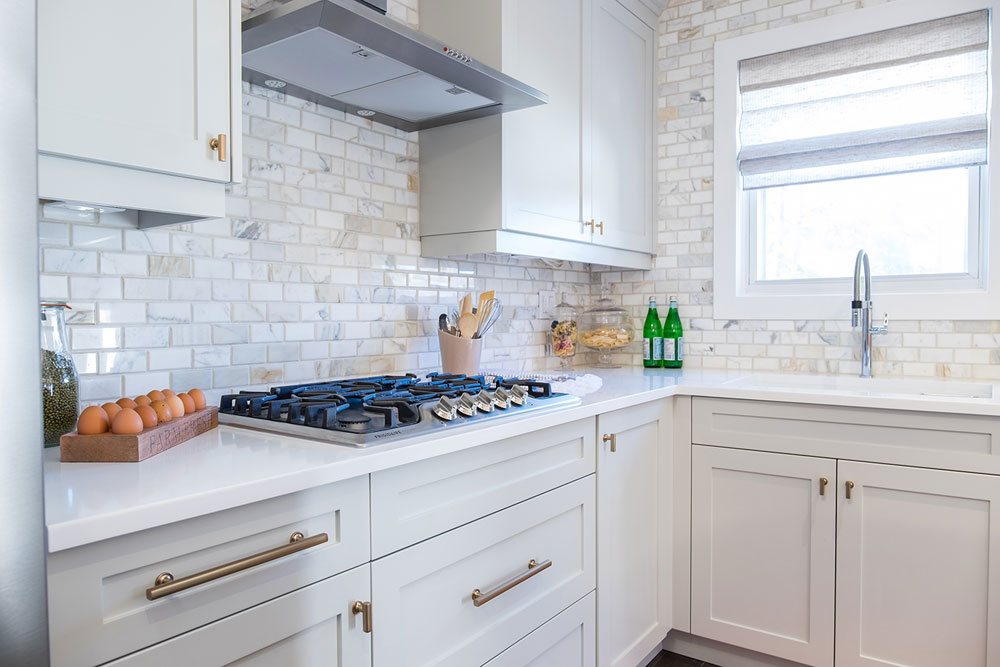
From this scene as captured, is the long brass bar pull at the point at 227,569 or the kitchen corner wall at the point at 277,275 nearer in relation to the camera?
the long brass bar pull at the point at 227,569

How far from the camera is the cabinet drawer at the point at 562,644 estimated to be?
1.59m

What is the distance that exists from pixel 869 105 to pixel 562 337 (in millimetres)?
1519

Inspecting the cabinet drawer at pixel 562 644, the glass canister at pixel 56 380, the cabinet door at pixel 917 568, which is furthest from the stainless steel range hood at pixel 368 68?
the cabinet door at pixel 917 568

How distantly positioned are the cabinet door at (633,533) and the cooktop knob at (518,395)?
0.36m

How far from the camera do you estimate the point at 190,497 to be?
0.89 m

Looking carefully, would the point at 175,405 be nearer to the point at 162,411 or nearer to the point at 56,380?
the point at 162,411

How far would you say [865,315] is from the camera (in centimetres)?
255

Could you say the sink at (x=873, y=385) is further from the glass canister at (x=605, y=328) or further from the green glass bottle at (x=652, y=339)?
the glass canister at (x=605, y=328)

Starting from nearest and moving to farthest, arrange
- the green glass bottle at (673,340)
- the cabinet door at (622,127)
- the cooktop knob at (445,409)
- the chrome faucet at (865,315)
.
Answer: the cooktop knob at (445,409) < the chrome faucet at (865,315) < the cabinet door at (622,127) < the green glass bottle at (673,340)

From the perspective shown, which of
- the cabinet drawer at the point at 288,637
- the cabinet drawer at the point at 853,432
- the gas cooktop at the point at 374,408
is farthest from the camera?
the cabinet drawer at the point at 853,432

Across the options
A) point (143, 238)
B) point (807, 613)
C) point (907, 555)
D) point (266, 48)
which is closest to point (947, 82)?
point (907, 555)

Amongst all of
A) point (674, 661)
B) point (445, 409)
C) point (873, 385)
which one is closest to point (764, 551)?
point (674, 661)

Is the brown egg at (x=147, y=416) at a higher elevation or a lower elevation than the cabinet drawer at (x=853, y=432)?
higher

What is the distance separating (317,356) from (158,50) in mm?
939
